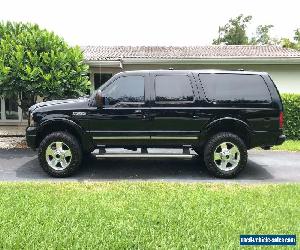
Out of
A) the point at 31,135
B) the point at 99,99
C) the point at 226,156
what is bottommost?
the point at 226,156

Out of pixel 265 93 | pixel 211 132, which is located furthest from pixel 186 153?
pixel 265 93

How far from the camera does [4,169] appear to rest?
8.37 meters

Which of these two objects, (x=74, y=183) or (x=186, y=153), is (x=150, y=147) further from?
(x=74, y=183)

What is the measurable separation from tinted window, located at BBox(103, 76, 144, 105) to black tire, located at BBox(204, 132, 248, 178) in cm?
176

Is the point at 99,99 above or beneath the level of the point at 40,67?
beneath

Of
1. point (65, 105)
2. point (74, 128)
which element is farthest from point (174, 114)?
point (65, 105)

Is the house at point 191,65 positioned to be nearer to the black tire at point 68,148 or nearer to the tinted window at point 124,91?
the tinted window at point 124,91

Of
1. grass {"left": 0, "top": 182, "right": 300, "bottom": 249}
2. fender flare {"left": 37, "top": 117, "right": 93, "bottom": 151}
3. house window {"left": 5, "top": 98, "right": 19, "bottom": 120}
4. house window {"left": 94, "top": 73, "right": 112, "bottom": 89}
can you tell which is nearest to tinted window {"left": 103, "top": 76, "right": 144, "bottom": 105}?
fender flare {"left": 37, "top": 117, "right": 93, "bottom": 151}

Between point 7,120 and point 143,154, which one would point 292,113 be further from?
point 7,120

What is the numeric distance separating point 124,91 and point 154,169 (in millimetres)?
2026

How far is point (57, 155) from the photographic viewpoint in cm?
765

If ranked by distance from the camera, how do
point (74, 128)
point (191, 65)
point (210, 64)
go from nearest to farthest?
1. point (74, 128)
2. point (210, 64)
3. point (191, 65)

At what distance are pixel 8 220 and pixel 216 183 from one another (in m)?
3.96

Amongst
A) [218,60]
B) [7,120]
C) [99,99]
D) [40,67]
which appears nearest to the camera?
[99,99]
